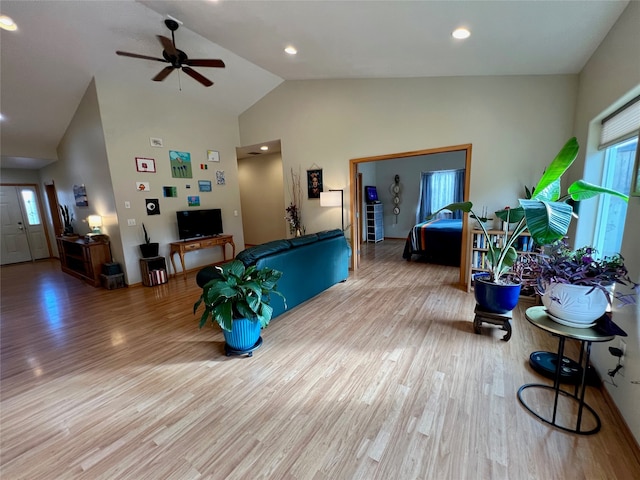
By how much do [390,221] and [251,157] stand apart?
4.44 m

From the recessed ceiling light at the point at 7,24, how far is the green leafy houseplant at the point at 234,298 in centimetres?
367

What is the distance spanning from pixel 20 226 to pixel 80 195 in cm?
358

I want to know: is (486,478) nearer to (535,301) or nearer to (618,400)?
(618,400)

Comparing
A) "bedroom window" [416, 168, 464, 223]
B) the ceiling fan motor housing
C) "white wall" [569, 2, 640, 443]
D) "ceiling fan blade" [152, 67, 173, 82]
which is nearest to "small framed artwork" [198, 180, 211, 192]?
"ceiling fan blade" [152, 67, 173, 82]

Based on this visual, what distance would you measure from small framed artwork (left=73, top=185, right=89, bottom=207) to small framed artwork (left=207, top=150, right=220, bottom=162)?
2294mm

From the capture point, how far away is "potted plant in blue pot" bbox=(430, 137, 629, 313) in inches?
61.7

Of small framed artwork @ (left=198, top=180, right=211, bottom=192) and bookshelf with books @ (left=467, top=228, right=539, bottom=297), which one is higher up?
small framed artwork @ (left=198, top=180, right=211, bottom=192)

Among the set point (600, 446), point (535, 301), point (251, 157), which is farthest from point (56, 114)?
point (535, 301)

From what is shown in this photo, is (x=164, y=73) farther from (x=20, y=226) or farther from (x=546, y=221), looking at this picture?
(x=20, y=226)

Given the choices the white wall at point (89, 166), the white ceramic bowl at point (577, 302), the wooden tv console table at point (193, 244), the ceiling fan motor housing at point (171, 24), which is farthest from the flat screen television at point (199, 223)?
the white ceramic bowl at point (577, 302)

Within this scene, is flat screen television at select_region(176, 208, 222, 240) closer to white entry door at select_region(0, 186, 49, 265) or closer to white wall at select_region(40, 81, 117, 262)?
white wall at select_region(40, 81, 117, 262)

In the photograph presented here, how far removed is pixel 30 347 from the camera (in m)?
2.71

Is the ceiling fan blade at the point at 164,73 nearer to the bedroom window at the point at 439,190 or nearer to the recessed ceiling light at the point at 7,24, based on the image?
the recessed ceiling light at the point at 7,24

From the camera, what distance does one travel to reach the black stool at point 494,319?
2.47 meters
